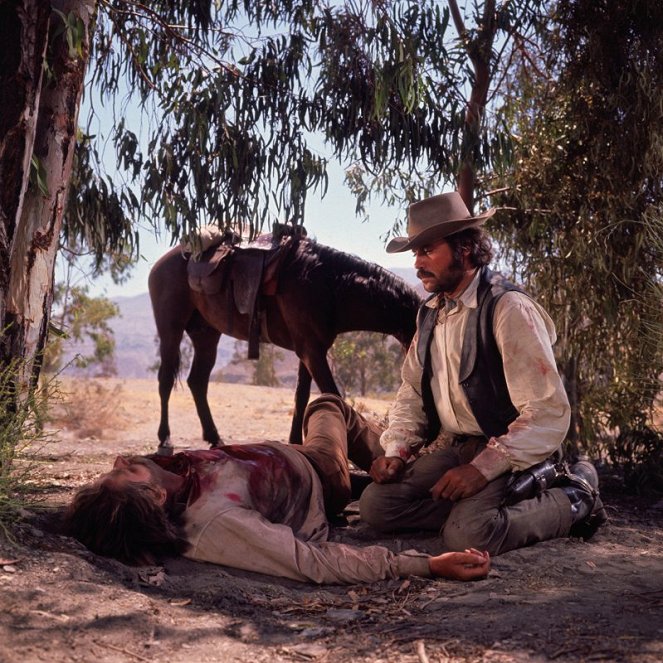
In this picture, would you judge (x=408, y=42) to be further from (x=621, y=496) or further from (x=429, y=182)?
(x=621, y=496)

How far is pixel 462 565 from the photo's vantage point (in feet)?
12.6

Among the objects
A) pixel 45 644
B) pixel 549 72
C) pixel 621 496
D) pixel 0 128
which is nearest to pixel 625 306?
pixel 621 496

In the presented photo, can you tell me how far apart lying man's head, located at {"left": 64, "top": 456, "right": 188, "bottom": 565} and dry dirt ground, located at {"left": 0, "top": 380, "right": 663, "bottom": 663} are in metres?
0.10

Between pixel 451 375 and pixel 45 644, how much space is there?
99.1 inches

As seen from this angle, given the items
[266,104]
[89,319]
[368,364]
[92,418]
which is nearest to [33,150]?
[266,104]

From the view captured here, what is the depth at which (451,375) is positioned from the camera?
459 cm

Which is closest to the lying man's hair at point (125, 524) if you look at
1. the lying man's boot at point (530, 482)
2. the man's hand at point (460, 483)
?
the man's hand at point (460, 483)

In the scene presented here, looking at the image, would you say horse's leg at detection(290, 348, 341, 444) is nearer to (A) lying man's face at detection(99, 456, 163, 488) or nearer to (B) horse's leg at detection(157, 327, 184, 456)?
(B) horse's leg at detection(157, 327, 184, 456)

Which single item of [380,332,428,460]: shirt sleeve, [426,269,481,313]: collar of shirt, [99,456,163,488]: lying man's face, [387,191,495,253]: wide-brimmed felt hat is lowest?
[99,456,163,488]: lying man's face

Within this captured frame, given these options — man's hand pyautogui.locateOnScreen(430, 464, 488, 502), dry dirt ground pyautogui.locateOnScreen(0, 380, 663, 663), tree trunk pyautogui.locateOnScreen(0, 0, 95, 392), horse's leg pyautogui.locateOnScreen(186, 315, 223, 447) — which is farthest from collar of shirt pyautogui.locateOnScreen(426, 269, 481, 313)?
horse's leg pyautogui.locateOnScreen(186, 315, 223, 447)

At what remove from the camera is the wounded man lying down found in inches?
149

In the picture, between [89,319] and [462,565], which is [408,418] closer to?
[462,565]

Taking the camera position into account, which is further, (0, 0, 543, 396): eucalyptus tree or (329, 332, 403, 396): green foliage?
(329, 332, 403, 396): green foliage

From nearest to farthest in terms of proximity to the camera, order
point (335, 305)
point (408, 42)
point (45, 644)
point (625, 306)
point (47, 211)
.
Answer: point (45, 644), point (47, 211), point (408, 42), point (625, 306), point (335, 305)
